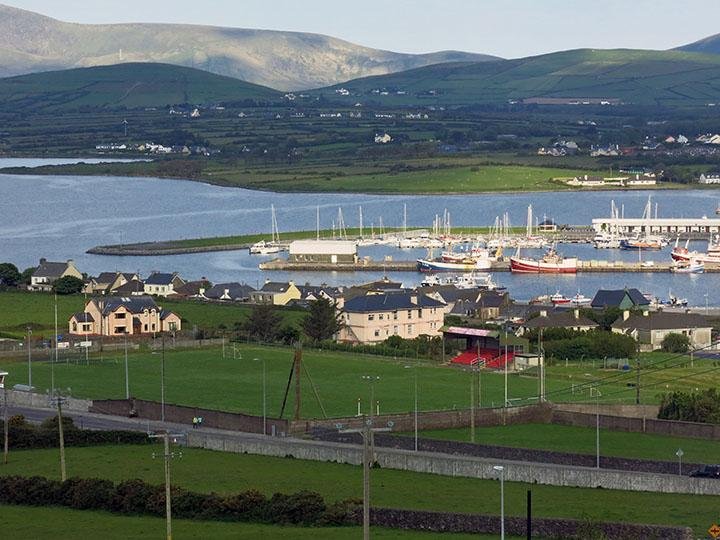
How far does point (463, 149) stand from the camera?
4316 inches

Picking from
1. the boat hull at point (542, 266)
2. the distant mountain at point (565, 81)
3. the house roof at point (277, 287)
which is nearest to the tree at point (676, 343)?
the house roof at point (277, 287)

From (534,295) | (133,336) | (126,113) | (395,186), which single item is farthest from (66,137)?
(133,336)

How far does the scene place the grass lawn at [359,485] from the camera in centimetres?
1656

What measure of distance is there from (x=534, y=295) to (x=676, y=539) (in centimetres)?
3110

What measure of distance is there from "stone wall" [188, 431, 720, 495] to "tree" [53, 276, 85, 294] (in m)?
18.7

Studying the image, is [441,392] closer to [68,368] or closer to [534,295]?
[68,368]

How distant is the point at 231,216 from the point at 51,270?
30.7m

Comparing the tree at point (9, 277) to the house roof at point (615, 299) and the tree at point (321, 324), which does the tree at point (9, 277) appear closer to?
the tree at point (321, 324)

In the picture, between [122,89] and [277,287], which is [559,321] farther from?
[122,89]

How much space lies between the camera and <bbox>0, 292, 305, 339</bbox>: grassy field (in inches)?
1315

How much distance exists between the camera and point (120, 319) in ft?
107

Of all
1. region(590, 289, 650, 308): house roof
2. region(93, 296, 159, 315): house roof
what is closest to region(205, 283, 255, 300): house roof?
region(93, 296, 159, 315): house roof

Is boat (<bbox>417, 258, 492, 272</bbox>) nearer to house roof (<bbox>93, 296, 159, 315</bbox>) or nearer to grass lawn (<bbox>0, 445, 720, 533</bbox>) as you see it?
house roof (<bbox>93, 296, 159, 315</bbox>)

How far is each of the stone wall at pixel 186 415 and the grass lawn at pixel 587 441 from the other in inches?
70.5
